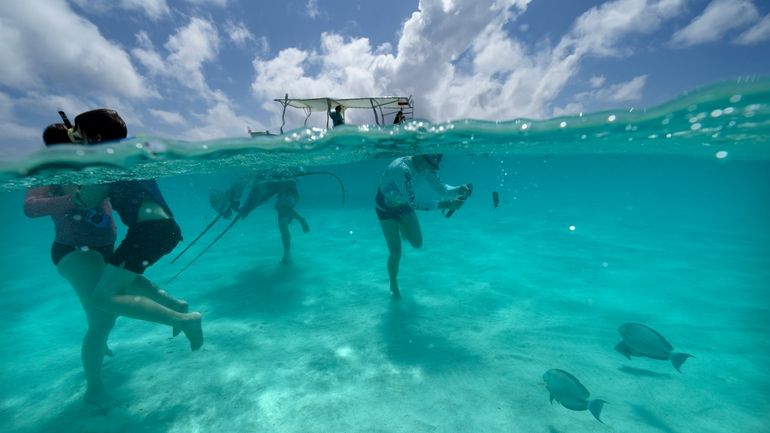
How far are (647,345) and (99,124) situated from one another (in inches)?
336

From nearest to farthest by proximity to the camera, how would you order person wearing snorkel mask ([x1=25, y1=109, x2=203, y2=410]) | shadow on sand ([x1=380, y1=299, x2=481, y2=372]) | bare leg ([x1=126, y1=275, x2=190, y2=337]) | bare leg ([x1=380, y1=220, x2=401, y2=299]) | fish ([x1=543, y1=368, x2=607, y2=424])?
fish ([x1=543, y1=368, x2=607, y2=424]), person wearing snorkel mask ([x1=25, y1=109, x2=203, y2=410]), bare leg ([x1=126, y1=275, x2=190, y2=337]), shadow on sand ([x1=380, y1=299, x2=481, y2=372]), bare leg ([x1=380, y1=220, x2=401, y2=299])

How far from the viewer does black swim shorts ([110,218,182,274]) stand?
4.36m

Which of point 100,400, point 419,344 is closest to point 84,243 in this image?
point 100,400

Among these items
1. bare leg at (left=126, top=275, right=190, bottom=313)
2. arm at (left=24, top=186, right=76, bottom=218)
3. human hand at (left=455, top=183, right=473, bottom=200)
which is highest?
arm at (left=24, top=186, right=76, bottom=218)

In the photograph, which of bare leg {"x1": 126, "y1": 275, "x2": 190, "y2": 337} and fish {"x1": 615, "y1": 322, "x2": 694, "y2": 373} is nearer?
fish {"x1": 615, "y1": 322, "x2": 694, "y2": 373}

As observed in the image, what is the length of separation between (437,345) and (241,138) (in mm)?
6998

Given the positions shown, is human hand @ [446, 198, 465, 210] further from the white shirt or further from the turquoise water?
the turquoise water

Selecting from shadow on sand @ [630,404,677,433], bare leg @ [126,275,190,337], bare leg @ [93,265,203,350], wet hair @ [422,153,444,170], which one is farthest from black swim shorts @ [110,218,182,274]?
shadow on sand @ [630,404,677,433]

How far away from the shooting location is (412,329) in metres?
6.76

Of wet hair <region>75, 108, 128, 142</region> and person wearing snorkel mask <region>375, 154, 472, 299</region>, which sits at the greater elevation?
wet hair <region>75, 108, 128, 142</region>

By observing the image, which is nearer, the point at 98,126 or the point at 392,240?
the point at 98,126

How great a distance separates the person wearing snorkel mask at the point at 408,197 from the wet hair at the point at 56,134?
5534 mm

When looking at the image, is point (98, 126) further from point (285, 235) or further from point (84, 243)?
point (285, 235)

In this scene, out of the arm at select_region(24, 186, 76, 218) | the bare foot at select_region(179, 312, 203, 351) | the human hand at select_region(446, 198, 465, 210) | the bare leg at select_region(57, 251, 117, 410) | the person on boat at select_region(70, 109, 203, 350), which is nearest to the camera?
the person on boat at select_region(70, 109, 203, 350)
